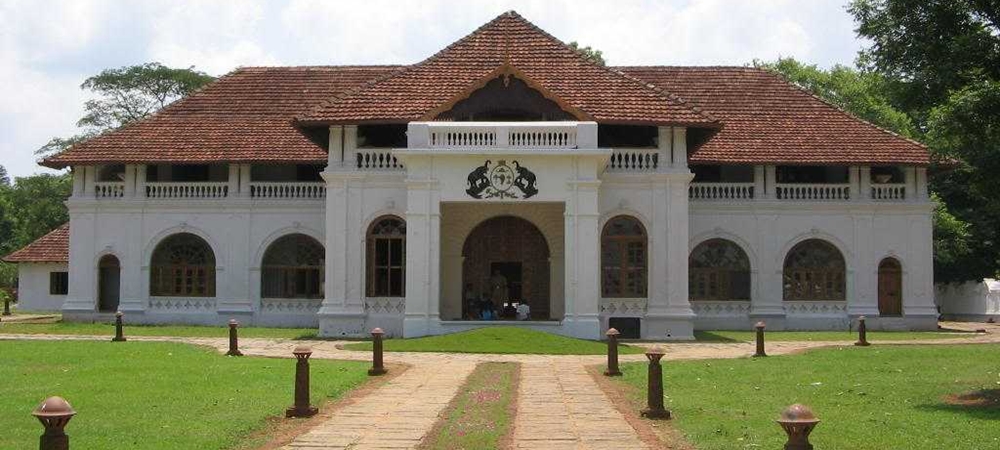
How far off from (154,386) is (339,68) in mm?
24287

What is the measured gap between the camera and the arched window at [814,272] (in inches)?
1325

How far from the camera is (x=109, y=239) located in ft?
112

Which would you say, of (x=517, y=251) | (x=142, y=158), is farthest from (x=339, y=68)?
(x=517, y=251)

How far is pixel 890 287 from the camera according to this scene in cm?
3381

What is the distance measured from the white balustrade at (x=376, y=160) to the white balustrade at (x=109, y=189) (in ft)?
30.9

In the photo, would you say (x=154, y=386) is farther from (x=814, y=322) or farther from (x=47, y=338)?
(x=814, y=322)

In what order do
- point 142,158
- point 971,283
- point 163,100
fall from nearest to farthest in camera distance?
point 142,158 → point 971,283 → point 163,100

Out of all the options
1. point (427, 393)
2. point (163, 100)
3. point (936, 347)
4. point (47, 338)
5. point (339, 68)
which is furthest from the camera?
point (163, 100)

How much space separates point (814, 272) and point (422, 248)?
44.2 ft

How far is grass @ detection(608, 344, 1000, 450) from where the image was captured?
11.6m

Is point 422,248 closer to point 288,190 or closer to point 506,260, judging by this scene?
point 506,260

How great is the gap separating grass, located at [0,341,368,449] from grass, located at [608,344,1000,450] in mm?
4847

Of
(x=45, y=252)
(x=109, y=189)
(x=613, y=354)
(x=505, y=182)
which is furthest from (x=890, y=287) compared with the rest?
(x=45, y=252)

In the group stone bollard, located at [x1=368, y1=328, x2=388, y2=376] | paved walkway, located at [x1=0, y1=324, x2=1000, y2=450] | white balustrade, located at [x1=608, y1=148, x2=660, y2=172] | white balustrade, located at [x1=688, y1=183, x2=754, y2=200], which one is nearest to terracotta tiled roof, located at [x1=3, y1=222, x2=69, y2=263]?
paved walkway, located at [x1=0, y1=324, x2=1000, y2=450]
